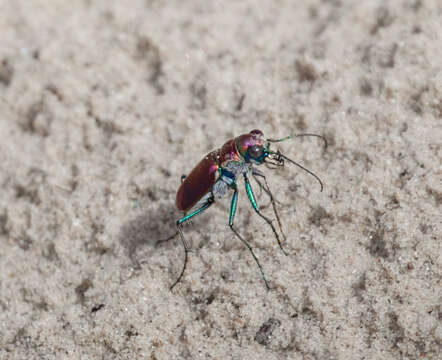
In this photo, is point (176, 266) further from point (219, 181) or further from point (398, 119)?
point (398, 119)

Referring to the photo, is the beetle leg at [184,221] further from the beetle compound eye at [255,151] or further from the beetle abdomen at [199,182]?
the beetle compound eye at [255,151]

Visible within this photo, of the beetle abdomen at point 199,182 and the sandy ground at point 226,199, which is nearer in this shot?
the sandy ground at point 226,199

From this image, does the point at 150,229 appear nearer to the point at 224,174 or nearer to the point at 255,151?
the point at 224,174

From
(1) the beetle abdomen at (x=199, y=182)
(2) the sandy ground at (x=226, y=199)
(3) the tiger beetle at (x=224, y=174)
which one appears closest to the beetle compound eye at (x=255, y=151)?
(3) the tiger beetle at (x=224, y=174)

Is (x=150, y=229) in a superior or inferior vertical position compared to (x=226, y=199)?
inferior

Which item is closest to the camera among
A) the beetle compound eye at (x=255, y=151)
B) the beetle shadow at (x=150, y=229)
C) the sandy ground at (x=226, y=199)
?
the sandy ground at (x=226, y=199)

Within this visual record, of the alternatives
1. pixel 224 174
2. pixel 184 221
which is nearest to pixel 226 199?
pixel 224 174

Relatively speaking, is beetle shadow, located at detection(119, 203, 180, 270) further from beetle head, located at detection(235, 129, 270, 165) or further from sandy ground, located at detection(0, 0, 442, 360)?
beetle head, located at detection(235, 129, 270, 165)
